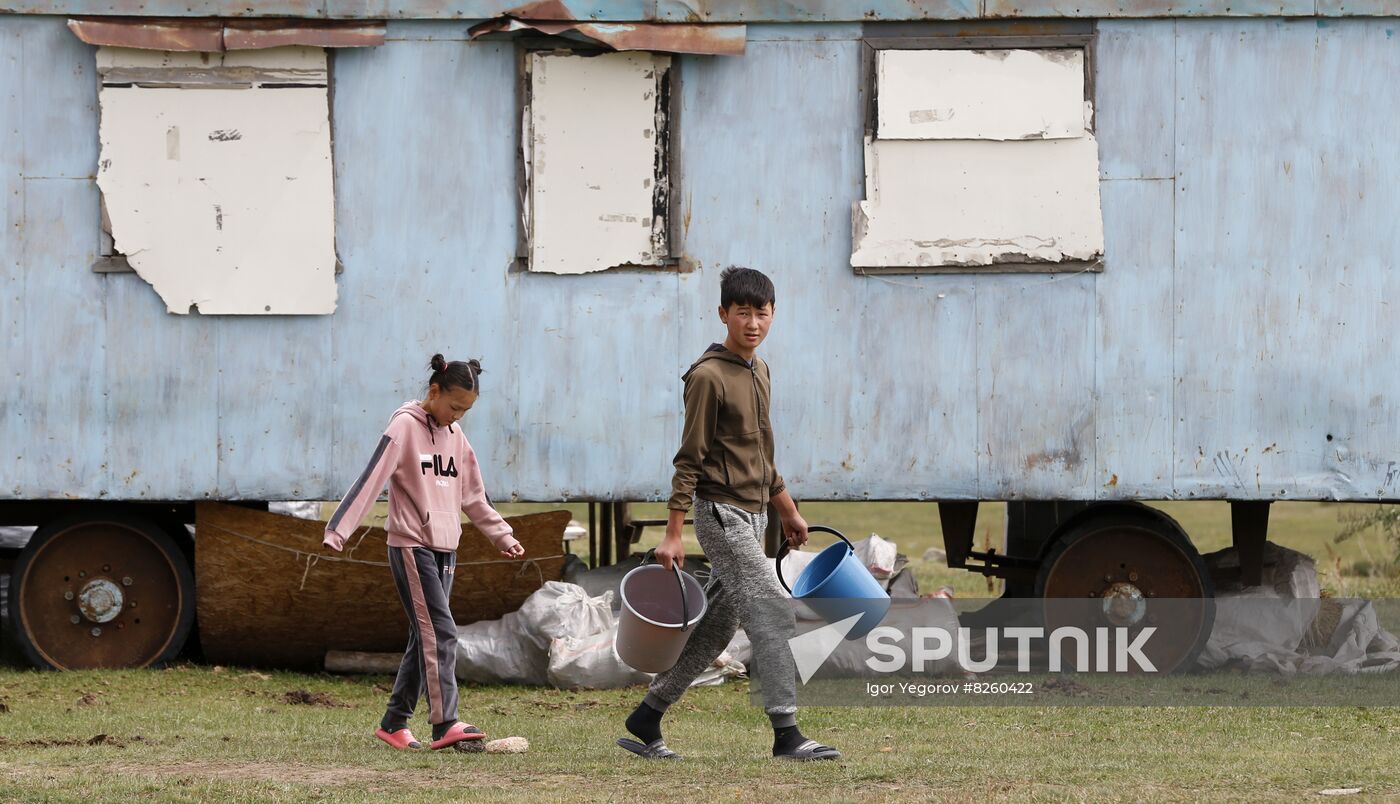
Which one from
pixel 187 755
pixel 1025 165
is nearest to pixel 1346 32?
pixel 1025 165

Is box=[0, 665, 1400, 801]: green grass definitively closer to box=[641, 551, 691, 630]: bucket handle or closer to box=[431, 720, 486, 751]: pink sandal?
box=[431, 720, 486, 751]: pink sandal

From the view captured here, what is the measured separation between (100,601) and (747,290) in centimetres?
497

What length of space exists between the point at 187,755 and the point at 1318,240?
19.4 ft

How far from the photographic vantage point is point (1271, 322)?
900 centimetres

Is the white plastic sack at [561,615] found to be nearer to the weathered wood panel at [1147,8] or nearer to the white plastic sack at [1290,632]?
the white plastic sack at [1290,632]

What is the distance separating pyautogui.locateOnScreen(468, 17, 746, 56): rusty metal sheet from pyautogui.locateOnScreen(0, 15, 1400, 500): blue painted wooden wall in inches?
4.5

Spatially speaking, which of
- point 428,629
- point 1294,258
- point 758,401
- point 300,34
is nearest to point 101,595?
point 300,34

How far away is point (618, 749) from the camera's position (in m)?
6.89

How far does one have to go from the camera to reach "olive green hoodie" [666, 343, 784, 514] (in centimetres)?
604

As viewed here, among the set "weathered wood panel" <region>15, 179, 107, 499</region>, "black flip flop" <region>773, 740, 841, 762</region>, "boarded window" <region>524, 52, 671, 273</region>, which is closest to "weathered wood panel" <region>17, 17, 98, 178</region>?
"weathered wood panel" <region>15, 179, 107, 499</region>

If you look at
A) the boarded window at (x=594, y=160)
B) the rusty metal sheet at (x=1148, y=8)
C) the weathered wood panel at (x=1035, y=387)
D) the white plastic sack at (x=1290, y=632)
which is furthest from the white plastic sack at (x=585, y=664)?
the rusty metal sheet at (x=1148, y=8)

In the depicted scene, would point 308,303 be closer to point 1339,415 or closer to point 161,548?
point 161,548

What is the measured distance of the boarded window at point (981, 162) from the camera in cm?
892

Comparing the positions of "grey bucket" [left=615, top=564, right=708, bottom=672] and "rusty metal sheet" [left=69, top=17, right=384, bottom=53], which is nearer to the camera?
"grey bucket" [left=615, top=564, right=708, bottom=672]
